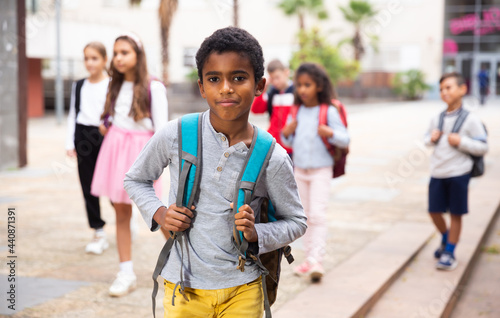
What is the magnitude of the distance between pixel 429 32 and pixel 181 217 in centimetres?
3837

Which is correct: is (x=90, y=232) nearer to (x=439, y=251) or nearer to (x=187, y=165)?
(x=439, y=251)

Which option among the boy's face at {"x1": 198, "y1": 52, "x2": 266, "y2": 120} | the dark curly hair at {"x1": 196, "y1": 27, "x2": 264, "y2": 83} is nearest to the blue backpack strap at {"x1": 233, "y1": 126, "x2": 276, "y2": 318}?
the boy's face at {"x1": 198, "y1": 52, "x2": 266, "y2": 120}

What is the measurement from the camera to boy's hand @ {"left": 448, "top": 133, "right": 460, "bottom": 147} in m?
4.69

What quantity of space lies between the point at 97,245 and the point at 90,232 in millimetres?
768

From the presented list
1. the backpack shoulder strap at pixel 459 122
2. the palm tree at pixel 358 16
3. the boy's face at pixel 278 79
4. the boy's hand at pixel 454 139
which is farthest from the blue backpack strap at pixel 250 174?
the palm tree at pixel 358 16

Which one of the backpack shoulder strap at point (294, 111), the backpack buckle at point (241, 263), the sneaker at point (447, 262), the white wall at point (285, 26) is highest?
the white wall at point (285, 26)

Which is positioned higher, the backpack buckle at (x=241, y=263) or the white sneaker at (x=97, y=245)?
the backpack buckle at (x=241, y=263)

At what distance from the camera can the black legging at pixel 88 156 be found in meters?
4.86

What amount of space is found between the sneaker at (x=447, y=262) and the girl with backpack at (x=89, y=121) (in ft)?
9.54

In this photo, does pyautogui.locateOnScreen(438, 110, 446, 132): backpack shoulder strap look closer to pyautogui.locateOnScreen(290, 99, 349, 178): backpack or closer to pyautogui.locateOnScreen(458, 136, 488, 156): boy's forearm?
pyautogui.locateOnScreen(458, 136, 488, 156): boy's forearm

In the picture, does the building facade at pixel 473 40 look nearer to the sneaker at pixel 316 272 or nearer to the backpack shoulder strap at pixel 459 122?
the backpack shoulder strap at pixel 459 122

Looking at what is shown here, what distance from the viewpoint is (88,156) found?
191 inches

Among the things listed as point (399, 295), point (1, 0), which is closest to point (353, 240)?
point (399, 295)

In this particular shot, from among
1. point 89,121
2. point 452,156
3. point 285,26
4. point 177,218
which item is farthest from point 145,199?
point 285,26
